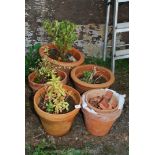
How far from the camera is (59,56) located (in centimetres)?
402

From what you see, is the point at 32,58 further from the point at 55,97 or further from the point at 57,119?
the point at 57,119

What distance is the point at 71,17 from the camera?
164 inches

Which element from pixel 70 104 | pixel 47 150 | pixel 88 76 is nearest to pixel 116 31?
pixel 88 76

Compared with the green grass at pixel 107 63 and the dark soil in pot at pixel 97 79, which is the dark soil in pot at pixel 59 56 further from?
the green grass at pixel 107 63

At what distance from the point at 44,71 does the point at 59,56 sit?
356 mm

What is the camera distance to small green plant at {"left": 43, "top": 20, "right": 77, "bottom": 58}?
148 inches

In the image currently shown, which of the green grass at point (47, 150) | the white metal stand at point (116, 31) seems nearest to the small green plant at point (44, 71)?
the green grass at point (47, 150)

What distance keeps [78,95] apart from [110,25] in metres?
1.12

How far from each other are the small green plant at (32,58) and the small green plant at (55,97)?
692mm

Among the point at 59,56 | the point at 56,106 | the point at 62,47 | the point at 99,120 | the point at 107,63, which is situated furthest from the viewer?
the point at 107,63

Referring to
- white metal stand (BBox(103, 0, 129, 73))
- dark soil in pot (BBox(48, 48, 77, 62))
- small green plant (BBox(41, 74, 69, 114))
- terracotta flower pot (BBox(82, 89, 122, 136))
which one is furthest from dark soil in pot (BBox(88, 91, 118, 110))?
white metal stand (BBox(103, 0, 129, 73))

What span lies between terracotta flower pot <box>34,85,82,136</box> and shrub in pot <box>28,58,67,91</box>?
19cm

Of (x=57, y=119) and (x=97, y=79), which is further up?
(x=97, y=79)

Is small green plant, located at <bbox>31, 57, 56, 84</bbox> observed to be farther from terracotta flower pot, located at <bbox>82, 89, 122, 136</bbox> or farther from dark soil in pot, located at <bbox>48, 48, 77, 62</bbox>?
terracotta flower pot, located at <bbox>82, 89, 122, 136</bbox>
